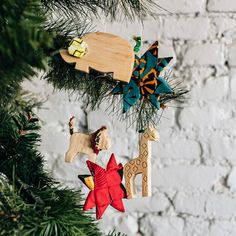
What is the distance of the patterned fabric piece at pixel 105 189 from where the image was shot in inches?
18.2

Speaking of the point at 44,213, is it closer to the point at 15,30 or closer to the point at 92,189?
the point at 92,189

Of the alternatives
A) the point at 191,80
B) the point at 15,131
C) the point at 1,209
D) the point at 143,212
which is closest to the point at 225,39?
the point at 191,80

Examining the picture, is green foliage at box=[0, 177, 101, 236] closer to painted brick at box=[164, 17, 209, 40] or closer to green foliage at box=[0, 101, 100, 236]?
green foliage at box=[0, 101, 100, 236]

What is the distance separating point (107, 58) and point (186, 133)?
20.3 inches

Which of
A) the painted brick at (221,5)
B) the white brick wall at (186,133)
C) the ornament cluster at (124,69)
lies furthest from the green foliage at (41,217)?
the painted brick at (221,5)

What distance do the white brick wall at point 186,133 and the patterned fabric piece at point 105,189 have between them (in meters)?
0.40

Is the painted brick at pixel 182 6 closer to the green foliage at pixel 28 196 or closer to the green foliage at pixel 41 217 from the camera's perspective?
the green foliage at pixel 28 196

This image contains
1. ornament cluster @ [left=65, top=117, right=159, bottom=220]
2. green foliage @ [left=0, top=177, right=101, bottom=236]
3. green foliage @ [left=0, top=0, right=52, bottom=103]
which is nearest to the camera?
green foliage @ [left=0, top=0, right=52, bottom=103]

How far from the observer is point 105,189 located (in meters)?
0.47

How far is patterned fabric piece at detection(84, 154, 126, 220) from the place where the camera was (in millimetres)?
462

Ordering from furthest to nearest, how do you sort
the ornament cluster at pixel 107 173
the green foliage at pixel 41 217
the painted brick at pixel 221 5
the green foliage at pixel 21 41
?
1. the painted brick at pixel 221 5
2. the ornament cluster at pixel 107 173
3. the green foliage at pixel 41 217
4. the green foliage at pixel 21 41

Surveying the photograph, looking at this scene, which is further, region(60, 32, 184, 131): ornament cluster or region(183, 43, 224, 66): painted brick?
region(183, 43, 224, 66): painted brick

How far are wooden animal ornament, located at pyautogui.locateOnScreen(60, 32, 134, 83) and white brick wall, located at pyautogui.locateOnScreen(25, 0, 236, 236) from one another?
47cm

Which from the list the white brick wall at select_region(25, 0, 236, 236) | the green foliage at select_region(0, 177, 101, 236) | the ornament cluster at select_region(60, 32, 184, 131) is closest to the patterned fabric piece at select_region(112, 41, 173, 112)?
the ornament cluster at select_region(60, 32, 184, 131)
